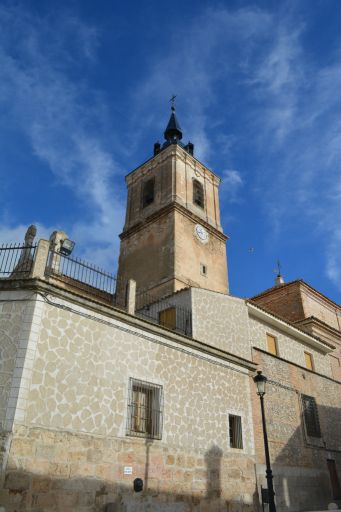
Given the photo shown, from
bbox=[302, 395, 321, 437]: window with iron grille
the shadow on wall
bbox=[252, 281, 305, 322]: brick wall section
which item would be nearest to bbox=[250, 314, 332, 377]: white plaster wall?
bbox=[302, 395, 321, 437]: window with iron grille

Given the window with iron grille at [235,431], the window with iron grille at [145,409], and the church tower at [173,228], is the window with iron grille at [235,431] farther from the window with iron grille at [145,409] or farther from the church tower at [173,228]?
the church tower at [173,228]

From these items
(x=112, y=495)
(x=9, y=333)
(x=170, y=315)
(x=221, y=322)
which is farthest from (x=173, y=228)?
(x=112, y=495)

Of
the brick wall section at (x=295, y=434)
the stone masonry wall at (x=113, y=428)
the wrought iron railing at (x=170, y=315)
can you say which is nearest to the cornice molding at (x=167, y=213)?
the wrought iron railing at (x=170, y=315)

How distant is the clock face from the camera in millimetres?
24172

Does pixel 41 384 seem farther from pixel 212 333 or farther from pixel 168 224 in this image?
pixel 168 224

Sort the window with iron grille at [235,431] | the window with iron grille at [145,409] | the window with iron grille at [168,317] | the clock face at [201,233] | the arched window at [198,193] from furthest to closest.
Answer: the arched window at [198,193] → the clock face at [201,233] → the window with iron grille at [168,317] → the window with iron grille at [235,431] → the window with iron grille at [145,409]

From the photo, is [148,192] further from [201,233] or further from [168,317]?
[168,317]

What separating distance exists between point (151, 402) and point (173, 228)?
12.2 metres

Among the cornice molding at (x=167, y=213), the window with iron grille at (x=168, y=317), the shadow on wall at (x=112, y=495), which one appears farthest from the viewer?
the cornice molding at (x=167, y=213)

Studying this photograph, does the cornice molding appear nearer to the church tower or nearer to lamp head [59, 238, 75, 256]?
the church tower

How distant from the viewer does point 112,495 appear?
385 inches

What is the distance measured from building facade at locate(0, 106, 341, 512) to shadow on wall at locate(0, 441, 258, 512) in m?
0.02

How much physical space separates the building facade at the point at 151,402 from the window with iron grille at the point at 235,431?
0.03m

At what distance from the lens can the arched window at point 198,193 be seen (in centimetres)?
2609
